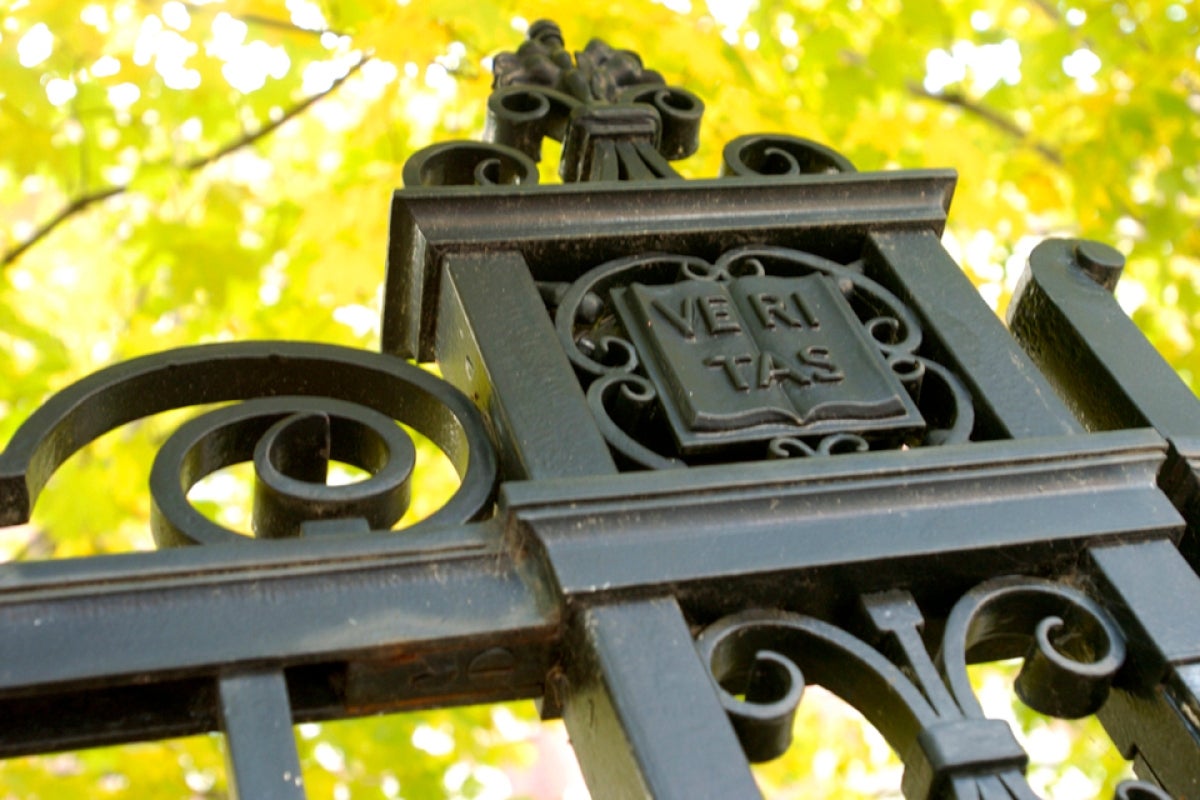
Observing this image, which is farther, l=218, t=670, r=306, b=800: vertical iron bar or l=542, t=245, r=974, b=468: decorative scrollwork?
l=542, t=245, r=974, b=468: decorative scrollwork

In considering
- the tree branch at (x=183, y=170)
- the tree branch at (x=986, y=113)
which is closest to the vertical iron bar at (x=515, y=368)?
the tree branch at (x=183, y=170)

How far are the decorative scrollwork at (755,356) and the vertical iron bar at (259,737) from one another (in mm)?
429

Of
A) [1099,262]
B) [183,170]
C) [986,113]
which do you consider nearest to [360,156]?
[183,170]

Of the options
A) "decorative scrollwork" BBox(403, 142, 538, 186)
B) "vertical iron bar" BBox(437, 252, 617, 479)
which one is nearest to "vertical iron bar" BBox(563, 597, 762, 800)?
"vertical iron bar" BBox(437, 252, 617, 479)

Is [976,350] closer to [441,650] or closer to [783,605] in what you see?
[783,605]

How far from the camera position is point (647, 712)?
1028mm

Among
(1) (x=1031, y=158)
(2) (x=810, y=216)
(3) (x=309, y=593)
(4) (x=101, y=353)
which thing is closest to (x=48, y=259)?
(4) (x=101, y=353)

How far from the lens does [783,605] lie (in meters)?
1.17

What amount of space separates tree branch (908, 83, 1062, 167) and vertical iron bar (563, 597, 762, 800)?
440 centimetres

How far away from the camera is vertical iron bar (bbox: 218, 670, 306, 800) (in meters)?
0.96

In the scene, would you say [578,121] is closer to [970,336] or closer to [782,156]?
[782,156]

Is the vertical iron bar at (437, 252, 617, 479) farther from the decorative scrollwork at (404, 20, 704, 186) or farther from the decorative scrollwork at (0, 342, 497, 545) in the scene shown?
the decorative scrollwork at (404, 20, 704, 186)

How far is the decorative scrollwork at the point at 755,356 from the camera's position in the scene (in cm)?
134

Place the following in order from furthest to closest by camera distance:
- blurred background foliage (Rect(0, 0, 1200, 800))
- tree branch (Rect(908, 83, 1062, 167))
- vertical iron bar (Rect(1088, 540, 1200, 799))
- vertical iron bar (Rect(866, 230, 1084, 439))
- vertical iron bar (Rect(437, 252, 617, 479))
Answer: tree branch (Rect(908, 83, 1062, 167)), blurred background foliage (Rect(0, 0, 1200, 800)), vertical iron bar (Rect(866, 230, 1084, 439)), vertical iron bar (Rect(437, 252, 617, 479)), vertical iron bar (Rect(1088, 540, 1200, 799))
